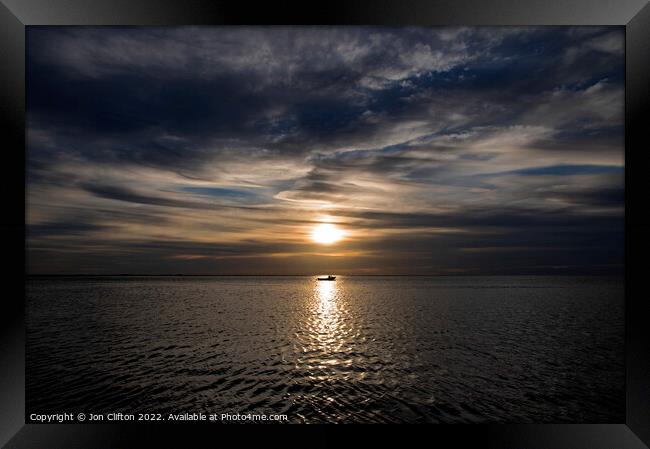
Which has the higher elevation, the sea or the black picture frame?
the black picture frame

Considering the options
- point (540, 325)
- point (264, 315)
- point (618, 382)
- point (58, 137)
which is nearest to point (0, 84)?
point (618, 382)

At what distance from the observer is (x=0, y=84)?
3916 millimetres

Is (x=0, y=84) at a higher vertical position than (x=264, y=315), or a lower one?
higher

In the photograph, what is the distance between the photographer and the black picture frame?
156 inches

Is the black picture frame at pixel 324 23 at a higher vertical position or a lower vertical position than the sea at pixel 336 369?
higher

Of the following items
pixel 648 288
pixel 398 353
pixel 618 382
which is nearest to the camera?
pixel 648 288

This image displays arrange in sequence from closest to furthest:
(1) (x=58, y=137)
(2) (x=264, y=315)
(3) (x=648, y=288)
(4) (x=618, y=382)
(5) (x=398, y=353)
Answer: (3) (x=648, y=288) < (4) (x=618, y=382) < (5) (x=398, y=353) < (2) (x=264, y=315) < (1) (x=58, y=137)

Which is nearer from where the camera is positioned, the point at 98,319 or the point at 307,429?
the point at 307,429

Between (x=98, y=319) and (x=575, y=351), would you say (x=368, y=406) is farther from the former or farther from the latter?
(x=98, y=319)

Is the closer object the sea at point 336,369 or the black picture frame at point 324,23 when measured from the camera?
the black picture frame at point 324,23

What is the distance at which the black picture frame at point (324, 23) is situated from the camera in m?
3.95

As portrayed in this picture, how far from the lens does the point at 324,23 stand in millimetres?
4164

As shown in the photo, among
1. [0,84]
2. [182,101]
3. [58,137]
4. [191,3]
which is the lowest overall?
[0,84]

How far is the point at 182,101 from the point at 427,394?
5337cm
